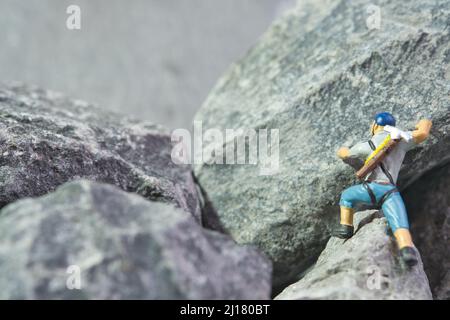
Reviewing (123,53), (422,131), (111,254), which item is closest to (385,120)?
(422,131)

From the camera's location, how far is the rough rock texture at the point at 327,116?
Answer: 2.17 meters

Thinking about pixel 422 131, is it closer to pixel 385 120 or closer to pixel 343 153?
pixel 385 120

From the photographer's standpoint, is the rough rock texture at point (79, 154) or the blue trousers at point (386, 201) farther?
the rough rock texture at point (79, 154)

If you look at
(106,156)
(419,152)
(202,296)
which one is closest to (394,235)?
(419,152)

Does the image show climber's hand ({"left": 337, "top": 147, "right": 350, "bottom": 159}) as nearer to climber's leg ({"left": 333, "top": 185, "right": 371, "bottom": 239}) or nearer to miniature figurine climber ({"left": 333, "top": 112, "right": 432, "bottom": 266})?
miniature figurine climber ({"left": 333, "top": 112, "right": 432, "bottom": 266})

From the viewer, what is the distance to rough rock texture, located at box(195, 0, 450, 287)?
217 centimetres

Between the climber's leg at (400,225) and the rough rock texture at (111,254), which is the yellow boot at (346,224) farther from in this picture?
the rough rock texture at (111,254)

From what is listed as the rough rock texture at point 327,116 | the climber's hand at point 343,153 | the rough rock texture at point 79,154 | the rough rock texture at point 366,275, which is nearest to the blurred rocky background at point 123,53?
the rough rock texture at point 79,154

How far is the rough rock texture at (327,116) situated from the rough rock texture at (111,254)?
76 cm

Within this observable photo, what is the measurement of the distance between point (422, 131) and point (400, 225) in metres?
0.40

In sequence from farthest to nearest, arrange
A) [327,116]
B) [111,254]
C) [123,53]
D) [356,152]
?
[123,53] → [327,116] → [356,152] → [111,254]

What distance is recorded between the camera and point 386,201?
1887 mm

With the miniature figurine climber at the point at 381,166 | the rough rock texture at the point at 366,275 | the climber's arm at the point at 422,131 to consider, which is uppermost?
the climber's arm at the point at 422,131

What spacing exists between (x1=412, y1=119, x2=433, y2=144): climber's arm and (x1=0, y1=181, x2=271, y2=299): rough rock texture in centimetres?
88
